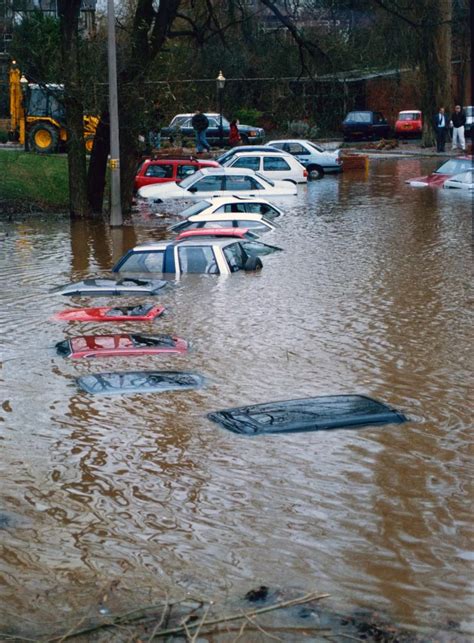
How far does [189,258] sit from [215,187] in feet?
39.6

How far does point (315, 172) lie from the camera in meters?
43.4

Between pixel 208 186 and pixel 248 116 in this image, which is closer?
pixel 208 186

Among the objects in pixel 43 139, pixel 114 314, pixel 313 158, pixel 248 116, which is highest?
pixel 248 116

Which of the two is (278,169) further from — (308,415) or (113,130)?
(308,415)

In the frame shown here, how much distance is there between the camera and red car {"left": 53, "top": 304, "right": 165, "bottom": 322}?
17062 mm

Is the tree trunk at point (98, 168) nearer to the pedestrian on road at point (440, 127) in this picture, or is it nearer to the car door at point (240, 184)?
the car door at point (240, 184)

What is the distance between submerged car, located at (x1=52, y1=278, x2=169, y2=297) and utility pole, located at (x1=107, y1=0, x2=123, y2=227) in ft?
26.6

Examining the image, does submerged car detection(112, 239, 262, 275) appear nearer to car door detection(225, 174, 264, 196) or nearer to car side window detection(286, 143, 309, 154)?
car door detection(225, 174, 264, 196)

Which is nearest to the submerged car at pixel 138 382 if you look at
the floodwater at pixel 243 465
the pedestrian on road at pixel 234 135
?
the floodwater at pixel 243 465

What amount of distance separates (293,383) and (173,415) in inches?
74.8

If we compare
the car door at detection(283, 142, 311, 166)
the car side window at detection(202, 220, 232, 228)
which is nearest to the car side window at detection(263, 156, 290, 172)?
the car door at detection(283, 142, 311, 166)

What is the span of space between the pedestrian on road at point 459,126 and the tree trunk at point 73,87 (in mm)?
22283

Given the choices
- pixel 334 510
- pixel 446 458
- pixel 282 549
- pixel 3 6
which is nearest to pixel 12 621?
pixel 282 549

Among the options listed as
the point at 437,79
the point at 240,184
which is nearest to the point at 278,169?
the point at 240,184
